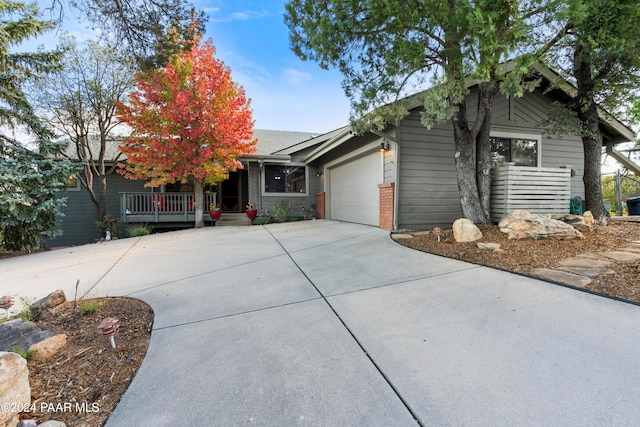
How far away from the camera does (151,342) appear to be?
7.28 ft

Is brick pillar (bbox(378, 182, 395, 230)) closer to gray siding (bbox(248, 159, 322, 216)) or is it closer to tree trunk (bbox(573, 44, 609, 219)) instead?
tree trunk (bbox(573, 44, 609, 219))

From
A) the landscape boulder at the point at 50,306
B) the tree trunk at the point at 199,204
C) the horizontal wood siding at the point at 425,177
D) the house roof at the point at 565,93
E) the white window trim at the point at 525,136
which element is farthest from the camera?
the tree trunk at the point at 199,204

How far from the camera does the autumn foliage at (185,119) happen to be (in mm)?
8312

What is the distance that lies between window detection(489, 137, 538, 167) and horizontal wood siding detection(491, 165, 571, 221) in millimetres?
1102

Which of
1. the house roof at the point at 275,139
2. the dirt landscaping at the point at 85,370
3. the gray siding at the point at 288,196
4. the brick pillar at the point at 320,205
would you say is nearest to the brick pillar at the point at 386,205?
the brick pillar at the point at 320,205

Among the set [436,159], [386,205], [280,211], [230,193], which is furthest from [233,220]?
[436,159]

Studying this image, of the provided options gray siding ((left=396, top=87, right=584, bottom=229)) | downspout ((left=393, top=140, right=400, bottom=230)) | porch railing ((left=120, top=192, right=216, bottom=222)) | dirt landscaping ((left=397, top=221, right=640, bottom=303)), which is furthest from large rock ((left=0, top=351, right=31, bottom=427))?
porch railing ((left=120, top=192, right=216, bottom=222))

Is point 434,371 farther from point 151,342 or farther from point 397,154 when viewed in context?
point 397,154

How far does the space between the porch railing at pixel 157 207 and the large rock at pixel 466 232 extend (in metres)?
9.33

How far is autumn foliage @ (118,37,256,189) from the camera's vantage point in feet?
27.3

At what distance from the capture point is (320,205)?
39.5 ft

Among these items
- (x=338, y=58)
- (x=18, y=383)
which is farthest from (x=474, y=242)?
(x=18, y=383)

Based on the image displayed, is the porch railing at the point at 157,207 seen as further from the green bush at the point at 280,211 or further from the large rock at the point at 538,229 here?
the large rock at the point at 538,229

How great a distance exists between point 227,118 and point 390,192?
556 cm
